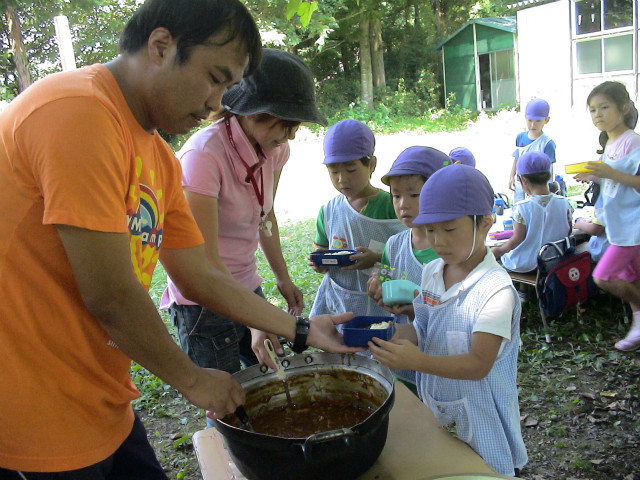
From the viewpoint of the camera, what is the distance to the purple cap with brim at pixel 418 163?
7.56 feet

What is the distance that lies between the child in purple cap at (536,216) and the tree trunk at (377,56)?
16548mm

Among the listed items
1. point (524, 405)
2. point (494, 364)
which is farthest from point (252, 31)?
point (524, 405)

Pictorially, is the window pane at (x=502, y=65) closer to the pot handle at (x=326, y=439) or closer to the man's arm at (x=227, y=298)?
the man's arm at (x=227, y=298)

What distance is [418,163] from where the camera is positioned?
231 centimetres

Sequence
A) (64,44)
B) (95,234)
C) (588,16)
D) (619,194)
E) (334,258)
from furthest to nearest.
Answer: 1. (588,16)
2. (64,44)
3. (619,194)
4. (334,258)
5. (95,234)

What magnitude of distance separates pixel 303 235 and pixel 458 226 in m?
5.95

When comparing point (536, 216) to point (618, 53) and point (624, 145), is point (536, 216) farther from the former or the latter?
point (618, 53)

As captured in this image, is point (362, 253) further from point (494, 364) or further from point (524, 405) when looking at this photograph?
point (524, 405)

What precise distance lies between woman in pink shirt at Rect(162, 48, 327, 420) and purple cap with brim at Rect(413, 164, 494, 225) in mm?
493

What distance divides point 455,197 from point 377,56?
19725 mm

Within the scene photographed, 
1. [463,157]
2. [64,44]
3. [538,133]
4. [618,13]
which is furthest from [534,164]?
[618,13]

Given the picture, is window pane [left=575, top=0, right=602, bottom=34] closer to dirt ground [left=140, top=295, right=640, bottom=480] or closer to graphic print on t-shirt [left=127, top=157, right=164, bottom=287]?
dirt ground [left=140, top=295, right=640, bottom=480]

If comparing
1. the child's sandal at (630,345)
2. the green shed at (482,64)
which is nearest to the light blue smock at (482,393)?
the child's sandal at (630,345)

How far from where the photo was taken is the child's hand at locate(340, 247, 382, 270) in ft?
8.15
